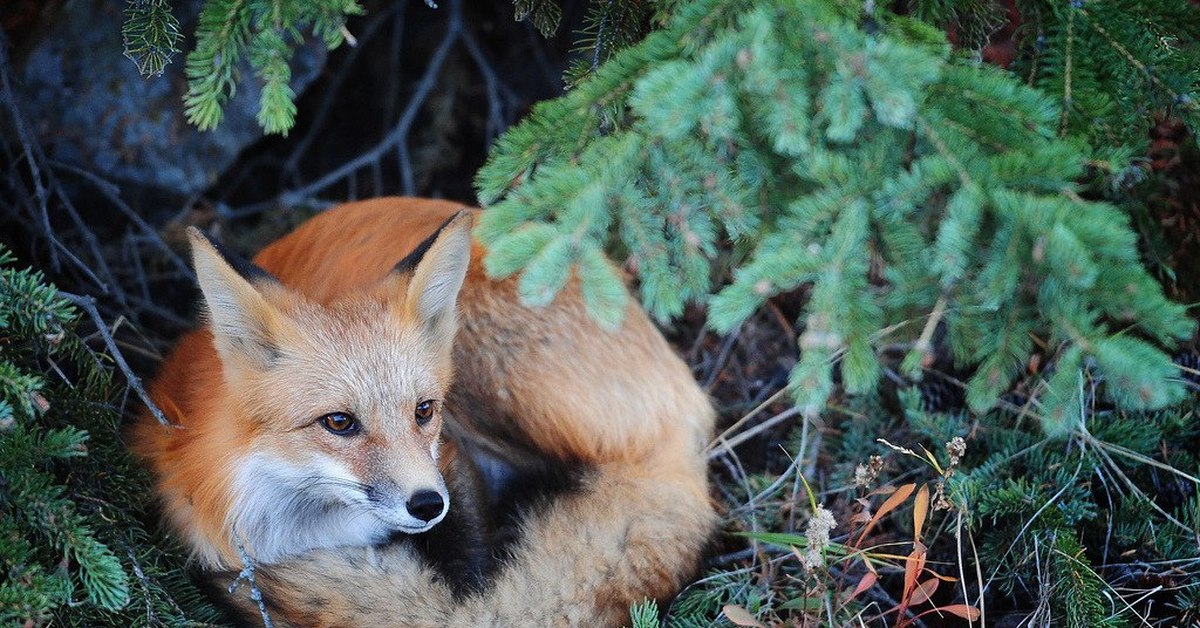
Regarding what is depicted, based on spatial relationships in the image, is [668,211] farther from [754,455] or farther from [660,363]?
[754,455]

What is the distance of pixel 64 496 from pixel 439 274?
954mm

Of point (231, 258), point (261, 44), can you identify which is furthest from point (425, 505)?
point (261, 44)

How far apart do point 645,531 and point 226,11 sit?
59.4 inches

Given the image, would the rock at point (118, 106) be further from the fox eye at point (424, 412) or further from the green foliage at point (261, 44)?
the fox eye at point (424, 412)

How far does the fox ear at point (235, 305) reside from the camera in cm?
199

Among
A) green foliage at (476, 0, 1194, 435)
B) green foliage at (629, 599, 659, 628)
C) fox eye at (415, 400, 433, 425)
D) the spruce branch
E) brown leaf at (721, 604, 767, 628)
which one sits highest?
the spruce branch

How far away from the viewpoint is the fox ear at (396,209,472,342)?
2.17m

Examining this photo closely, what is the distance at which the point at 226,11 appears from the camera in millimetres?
1790

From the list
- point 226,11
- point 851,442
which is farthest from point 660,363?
point 226,11

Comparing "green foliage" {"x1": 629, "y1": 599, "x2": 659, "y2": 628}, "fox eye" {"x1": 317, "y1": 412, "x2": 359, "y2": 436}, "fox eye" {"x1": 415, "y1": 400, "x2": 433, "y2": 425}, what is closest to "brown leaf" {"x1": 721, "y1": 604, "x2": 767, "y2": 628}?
"green foliage" {"x1": 629, "y1": 599, "x2": 659, "y2": 628}

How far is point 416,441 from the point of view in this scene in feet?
6.95

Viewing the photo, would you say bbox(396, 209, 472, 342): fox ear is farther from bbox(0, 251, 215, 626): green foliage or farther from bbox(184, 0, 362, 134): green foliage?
bbox(0, 251, 215, 626): green foliage

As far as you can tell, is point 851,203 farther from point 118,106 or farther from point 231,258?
point 118,106

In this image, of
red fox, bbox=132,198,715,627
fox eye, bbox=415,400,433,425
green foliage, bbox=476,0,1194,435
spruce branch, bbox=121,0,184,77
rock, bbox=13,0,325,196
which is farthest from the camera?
rock, bbox=13,0,325,196
